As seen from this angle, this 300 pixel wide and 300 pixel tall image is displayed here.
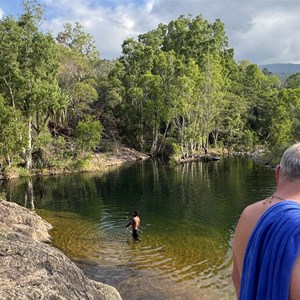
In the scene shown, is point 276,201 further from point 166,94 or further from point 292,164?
point 166,94

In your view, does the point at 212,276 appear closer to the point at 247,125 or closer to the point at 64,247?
the point at 64,247

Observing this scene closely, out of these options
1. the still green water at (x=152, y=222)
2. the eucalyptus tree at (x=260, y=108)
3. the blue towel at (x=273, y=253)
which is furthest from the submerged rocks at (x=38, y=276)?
the eucalyptus tree at (x=260, y=108)

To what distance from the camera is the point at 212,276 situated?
1170 centimetres

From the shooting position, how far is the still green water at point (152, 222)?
11516 mm

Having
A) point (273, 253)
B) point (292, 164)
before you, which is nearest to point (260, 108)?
point (292, 164)

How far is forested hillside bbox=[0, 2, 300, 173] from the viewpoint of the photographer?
36.6 m

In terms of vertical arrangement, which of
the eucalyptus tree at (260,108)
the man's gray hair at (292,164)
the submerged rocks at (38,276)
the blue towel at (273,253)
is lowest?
the submerged rocks at (38,276)

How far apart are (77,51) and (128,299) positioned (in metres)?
54.9

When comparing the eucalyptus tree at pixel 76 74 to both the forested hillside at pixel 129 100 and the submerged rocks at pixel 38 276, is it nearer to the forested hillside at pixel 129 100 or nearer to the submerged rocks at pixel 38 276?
the forested hillside at pixel 129 100

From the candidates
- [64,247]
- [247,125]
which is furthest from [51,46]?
[247,125]

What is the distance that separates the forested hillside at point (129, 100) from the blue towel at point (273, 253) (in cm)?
3473

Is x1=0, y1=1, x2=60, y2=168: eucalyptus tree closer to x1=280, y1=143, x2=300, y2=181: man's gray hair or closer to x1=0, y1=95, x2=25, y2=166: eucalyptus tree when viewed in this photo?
x1=0, y1=95, x2=25, y2=166: eucalyptus tree

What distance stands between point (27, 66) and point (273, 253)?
38388 mm

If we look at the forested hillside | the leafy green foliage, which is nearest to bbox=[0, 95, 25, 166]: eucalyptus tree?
the forested hillside
